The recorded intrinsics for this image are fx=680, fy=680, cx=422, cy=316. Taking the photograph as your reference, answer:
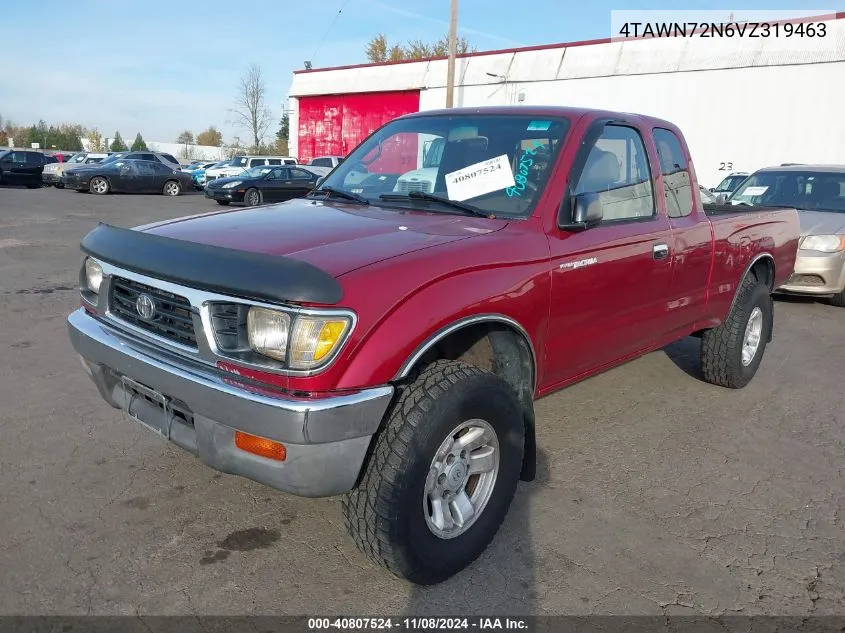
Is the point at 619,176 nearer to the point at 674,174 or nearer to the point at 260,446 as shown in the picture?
the point at 674,174

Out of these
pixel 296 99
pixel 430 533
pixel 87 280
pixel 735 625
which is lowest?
pixel 735 625

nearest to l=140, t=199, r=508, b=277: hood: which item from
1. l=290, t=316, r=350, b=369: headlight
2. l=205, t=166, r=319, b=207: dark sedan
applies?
l=290, t=316, r=350, b=369: headlight

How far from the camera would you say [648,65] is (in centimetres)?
2288

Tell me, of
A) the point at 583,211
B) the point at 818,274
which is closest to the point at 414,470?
the point at 583,211

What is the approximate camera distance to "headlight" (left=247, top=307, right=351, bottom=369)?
88.7 inches

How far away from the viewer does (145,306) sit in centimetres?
268

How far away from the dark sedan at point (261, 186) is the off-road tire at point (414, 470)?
1761cm

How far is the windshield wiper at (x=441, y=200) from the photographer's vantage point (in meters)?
3.23

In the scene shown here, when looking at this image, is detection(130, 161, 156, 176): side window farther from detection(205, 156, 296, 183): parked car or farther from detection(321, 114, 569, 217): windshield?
detection(321, 114, 569, 217): windshield

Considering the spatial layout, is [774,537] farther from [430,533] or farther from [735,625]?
[430,533]

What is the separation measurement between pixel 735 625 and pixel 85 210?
59.9 ft

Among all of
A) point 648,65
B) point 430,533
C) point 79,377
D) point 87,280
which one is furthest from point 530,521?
point 648,65

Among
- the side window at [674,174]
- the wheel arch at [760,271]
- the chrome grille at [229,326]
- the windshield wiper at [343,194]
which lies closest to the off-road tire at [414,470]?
the chrome grille at [229,326]

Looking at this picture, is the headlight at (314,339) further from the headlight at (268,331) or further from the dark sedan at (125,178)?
the dark sedan at (125,178)
